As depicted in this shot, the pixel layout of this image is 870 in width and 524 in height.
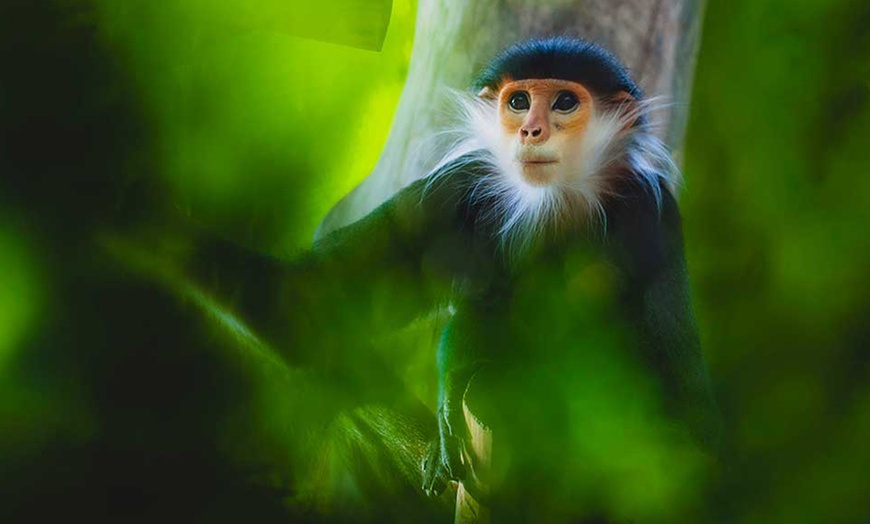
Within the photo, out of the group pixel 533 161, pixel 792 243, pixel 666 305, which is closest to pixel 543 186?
pixel 533 161

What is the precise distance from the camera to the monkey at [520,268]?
0.38m

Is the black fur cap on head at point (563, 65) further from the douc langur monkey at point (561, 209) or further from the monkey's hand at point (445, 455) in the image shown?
the monkey's hand at point (445, 455)

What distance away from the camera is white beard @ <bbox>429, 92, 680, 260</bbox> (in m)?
0.52

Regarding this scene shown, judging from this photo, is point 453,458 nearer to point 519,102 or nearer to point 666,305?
point 666,305

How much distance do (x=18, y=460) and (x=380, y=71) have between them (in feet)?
0.67

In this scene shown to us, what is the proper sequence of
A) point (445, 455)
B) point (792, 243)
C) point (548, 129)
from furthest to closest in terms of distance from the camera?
point (548, 129), point (445, 455), point (792, 243)

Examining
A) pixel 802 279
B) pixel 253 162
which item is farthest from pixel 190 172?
pixel 802 279

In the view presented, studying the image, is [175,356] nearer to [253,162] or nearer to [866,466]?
[253,162]

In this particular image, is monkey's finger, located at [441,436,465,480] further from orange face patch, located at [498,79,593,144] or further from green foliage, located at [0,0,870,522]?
orange face patch, located at [498,79,593,144]

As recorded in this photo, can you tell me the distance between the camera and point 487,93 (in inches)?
19.8

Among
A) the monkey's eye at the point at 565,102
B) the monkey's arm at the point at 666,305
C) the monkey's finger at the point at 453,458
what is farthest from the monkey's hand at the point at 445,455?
the monkey's eye at the point at 565,102

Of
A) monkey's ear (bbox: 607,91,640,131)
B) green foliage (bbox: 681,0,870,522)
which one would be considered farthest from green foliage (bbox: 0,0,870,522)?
monkey's ear (bbox: 607,91,640,131)

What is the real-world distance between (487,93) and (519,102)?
0.30ft

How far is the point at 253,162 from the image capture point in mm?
318
